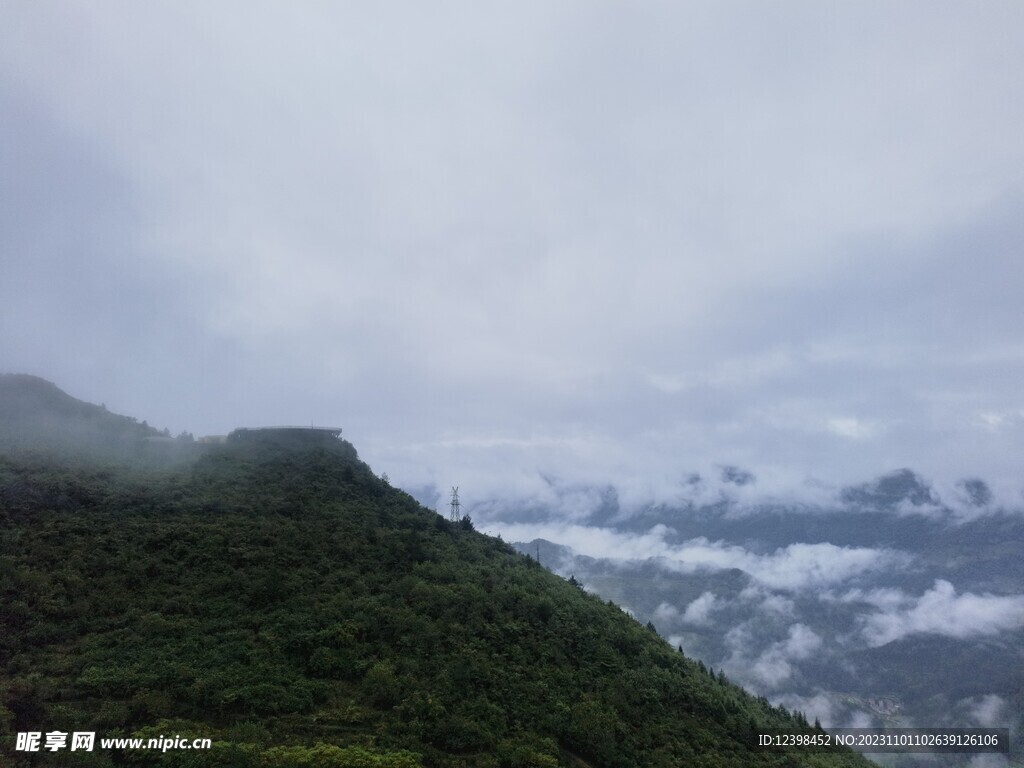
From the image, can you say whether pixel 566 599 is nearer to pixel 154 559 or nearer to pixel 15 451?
pixel 154 559

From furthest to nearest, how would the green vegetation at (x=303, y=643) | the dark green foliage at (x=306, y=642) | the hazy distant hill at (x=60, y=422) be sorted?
the hazy distant hill at (x=60, y=422)
the dark green foliage at (x=306, y=642)
the green vegetation at (x=303, y=643)

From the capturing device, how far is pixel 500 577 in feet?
165

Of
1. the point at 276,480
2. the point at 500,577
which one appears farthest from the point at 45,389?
the point at 500,577

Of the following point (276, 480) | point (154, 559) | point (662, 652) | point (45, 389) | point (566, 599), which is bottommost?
point (662, 652)

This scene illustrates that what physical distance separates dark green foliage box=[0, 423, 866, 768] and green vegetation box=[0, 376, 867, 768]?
0.12 meters

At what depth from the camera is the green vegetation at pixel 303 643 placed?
2769 cm

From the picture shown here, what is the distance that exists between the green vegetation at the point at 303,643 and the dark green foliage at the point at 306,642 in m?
0.12

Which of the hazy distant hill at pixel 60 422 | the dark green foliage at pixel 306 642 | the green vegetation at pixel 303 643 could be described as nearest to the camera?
the green vegetation at pixel 303 643

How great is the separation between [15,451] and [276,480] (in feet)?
64.1

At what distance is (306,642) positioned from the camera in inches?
1372

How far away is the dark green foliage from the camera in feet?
91.6

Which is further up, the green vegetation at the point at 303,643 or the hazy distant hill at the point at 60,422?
the hazy distant hill at the point at 60,422

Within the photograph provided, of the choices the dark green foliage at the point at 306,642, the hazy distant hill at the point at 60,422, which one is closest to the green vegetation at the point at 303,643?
the dark green foliage at the point at 306,642

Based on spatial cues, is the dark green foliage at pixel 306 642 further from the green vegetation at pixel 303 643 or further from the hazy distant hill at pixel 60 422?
the hazy distant hill at pixel 60 422
